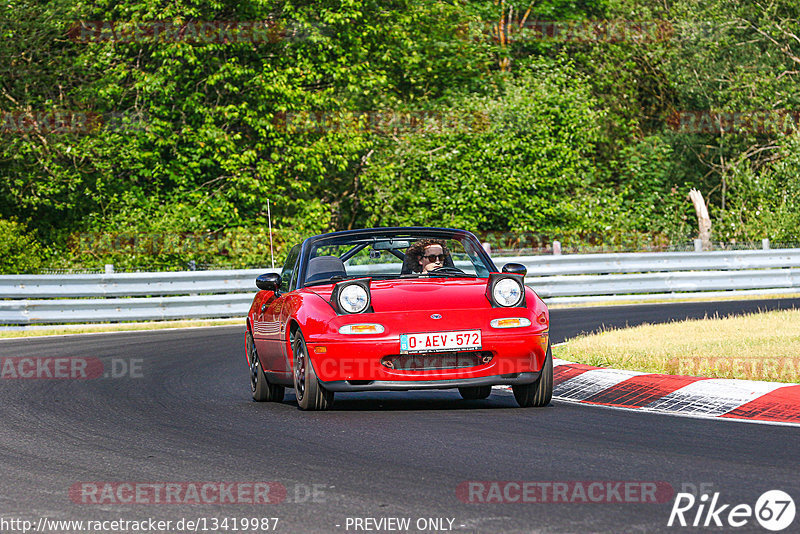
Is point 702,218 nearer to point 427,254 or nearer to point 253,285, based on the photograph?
point 253,285

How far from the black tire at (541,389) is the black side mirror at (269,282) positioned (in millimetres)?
2270

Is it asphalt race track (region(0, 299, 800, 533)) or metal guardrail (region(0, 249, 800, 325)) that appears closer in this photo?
asphalt race track (region(0, 299, 800, 533))

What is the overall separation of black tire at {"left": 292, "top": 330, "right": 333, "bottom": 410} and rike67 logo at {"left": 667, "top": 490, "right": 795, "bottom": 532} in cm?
402

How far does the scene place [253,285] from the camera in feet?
75.4

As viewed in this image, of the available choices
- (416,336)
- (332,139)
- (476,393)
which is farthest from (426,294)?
(332,139)

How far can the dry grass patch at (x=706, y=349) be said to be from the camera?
9812 millimetres

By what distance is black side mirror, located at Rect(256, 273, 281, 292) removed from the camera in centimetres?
1013

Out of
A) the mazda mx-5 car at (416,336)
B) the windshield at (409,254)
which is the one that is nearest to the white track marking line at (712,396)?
the mazda mx-5 car at (416,336)

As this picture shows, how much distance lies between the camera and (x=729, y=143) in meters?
37.2

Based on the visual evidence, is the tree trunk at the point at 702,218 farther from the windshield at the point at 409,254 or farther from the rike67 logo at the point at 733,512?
the rike67 logo at the point at 733,512

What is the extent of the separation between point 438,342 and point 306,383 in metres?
1.09

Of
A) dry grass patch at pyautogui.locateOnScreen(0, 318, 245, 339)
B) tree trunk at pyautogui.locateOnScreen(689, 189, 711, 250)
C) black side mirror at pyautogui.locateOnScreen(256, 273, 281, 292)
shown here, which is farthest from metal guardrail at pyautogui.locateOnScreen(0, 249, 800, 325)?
black side mirror at pyautogui.locateOnScreen(256, 273, 281, 292)

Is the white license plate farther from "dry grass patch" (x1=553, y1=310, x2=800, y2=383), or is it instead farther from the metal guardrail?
the metal guardrail

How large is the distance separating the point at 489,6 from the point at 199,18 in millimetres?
16244
